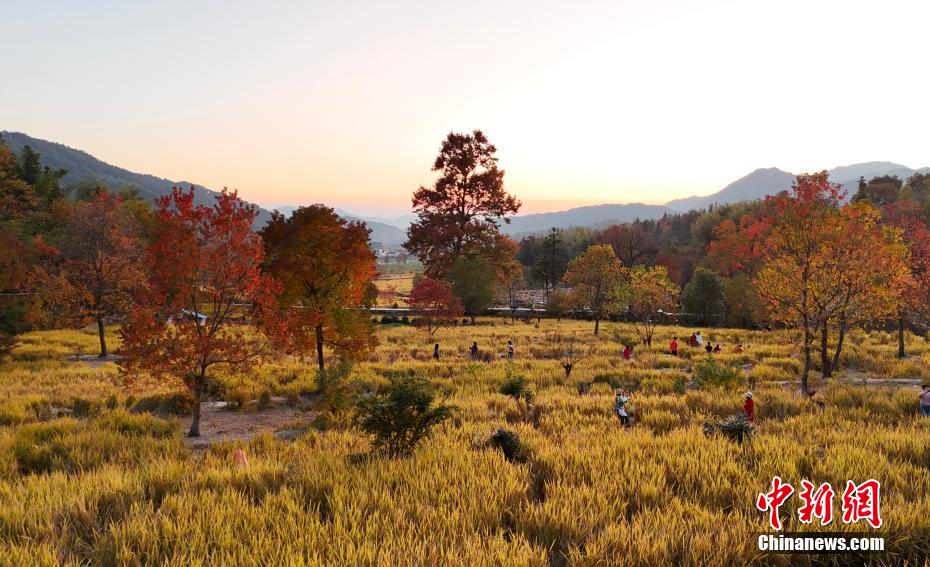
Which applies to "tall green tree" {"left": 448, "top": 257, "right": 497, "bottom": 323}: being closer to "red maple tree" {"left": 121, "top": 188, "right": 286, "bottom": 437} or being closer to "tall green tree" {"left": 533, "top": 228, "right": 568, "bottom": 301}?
"tall green tree" {"left": 533, "top": 228, "right": 568, "bottom": 301}

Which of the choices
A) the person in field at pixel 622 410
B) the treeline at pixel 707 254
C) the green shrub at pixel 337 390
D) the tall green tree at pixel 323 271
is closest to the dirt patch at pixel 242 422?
the green shrub at pixel 337 390

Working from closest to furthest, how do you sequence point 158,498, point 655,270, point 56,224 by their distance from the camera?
1. point 158,498
2. point 655,270
3. point 56,224

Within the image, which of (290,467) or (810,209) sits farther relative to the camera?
(810,209)

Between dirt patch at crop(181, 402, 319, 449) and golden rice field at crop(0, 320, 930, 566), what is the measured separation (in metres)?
0.90

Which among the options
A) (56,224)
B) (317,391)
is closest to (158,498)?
(317,391)

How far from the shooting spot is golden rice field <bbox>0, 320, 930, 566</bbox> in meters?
5.68

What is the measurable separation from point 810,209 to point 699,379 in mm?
7777

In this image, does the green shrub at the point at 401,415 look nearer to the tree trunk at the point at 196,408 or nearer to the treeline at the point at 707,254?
the tree trunk at the point at 196,408

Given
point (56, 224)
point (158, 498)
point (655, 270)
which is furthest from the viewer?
point (56, 224)

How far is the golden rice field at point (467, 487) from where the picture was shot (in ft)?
18.6

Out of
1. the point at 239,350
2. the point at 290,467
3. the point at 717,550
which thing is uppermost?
the point at 239,350

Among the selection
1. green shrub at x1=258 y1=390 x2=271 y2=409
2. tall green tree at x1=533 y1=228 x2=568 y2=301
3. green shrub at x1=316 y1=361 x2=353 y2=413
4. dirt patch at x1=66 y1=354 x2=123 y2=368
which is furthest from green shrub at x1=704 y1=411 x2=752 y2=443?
tall green tree at x1=533 y1=228 x2=568 y2=301

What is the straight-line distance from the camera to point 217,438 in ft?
Result: 44.0

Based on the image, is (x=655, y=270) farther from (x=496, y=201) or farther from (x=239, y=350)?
(x=239, y=350)
